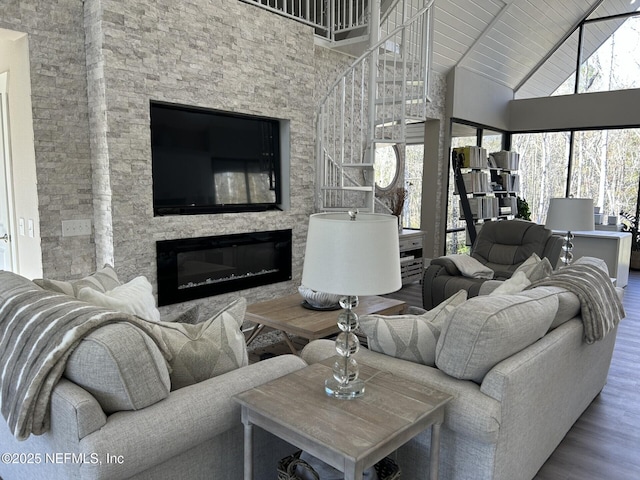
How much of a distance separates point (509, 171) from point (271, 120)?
17.9 ft

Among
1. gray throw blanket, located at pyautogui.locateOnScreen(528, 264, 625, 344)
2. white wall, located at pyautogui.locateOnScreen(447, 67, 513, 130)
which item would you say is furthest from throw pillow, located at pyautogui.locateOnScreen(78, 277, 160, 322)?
white wall, located at pyautogui.locateOnScreen(447, 67, 513, 130)

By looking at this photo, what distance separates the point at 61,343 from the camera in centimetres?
145

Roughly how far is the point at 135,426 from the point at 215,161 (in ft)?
10.5

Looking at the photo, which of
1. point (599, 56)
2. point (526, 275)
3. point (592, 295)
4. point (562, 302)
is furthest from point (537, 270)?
point (599, 56)

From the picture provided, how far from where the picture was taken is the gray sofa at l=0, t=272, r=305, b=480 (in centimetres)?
135

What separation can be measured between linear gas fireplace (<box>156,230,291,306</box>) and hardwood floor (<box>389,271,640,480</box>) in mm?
2960

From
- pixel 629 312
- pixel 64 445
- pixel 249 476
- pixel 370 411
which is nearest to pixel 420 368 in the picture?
pixel 370 411

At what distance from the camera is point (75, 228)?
11.7ft

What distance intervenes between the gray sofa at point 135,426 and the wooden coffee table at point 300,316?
1.22 metres

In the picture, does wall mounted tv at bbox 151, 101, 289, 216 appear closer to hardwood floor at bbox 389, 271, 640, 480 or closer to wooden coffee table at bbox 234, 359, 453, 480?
wooden coffee table at bbox 234, 359, 453, 480

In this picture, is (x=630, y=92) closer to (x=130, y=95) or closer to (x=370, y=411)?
(x=130, y=95)

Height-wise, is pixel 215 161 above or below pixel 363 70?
below

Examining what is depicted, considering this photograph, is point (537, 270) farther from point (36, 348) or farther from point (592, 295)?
point (36, 348)

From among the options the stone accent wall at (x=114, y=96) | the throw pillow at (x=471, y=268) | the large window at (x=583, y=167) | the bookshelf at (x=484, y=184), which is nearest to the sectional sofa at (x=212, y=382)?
the stone accent wall at (x=114, y=96)
